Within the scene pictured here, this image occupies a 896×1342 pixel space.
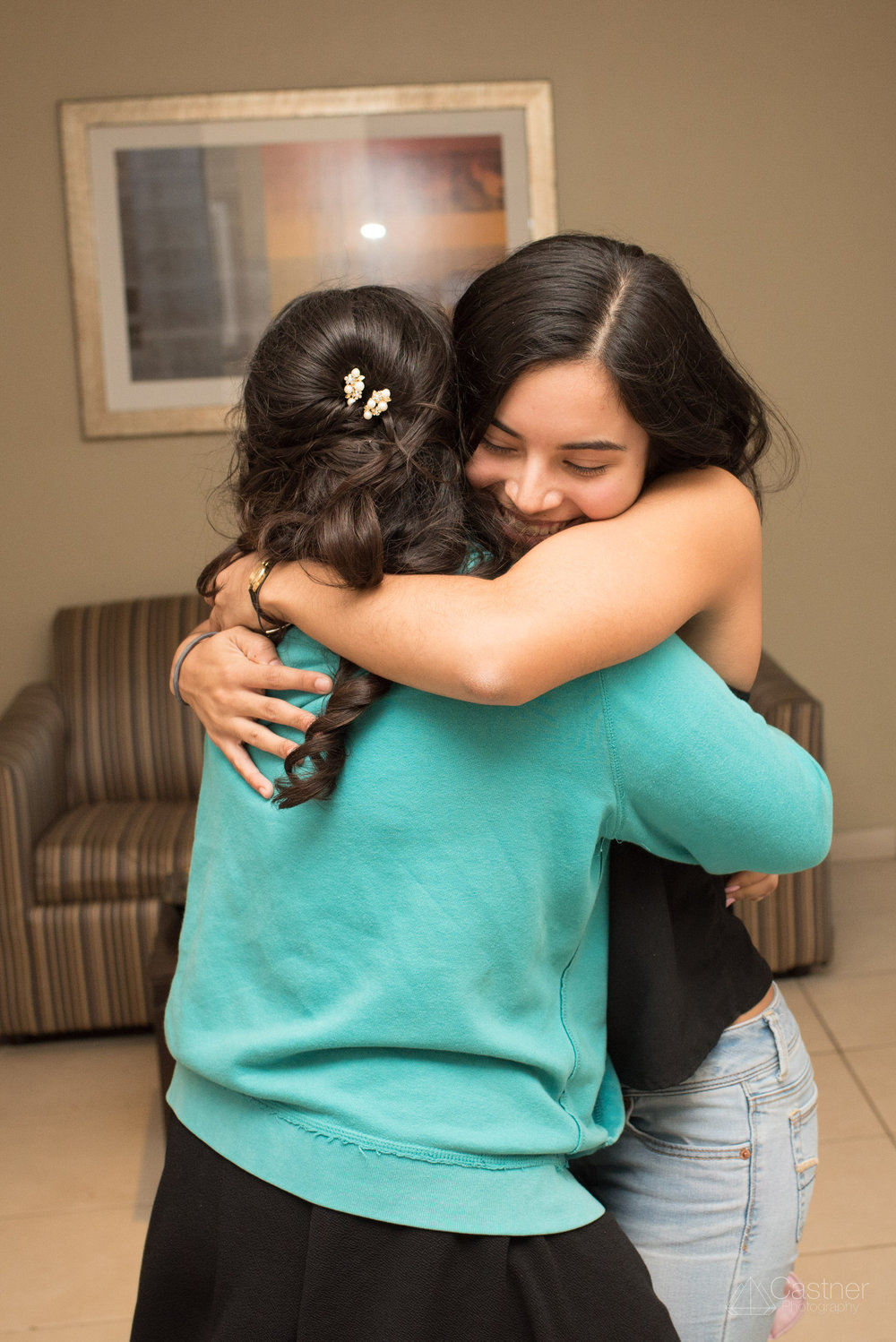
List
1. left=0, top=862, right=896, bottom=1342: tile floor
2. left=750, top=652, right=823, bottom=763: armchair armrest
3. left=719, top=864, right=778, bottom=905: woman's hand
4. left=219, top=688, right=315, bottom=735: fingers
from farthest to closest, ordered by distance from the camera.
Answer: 1. left=750, top=652, right=823, bottom=763: armchair armrest
2. left=0, top=862, right=896, bottom=1342: tile floor
3. left=719, top=864, right=778, bottom=905: woman's hand
4. left=219, top=688, right=315, bottom=735: fingers

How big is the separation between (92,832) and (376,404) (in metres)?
2.61

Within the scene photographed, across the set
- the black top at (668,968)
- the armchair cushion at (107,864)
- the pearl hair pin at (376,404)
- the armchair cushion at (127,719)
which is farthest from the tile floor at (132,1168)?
the pearl hair pin at (376,404)

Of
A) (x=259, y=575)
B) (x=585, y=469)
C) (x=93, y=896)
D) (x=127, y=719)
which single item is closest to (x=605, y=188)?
(x=127, y=719)

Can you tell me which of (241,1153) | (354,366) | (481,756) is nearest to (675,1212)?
(241,1153)

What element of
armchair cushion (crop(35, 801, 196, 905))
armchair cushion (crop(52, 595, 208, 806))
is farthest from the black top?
armchair cushion (crop(52, 595, 208, 806))

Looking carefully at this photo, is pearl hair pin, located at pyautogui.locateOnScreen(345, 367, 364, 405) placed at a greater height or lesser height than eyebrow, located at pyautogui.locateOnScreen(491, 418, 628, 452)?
greater

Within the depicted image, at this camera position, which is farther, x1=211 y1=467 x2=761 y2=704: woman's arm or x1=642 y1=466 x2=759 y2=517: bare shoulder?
x1=642 y1=466 x2=759 y2=517: bare shoulder

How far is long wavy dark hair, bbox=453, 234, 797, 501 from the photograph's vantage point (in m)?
0.96

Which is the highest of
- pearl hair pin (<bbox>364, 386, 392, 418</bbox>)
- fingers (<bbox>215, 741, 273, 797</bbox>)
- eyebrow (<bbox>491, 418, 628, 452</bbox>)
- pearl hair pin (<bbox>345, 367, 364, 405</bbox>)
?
pearl hair pin (<bbox>345, 367, 364, 405</bbox>)

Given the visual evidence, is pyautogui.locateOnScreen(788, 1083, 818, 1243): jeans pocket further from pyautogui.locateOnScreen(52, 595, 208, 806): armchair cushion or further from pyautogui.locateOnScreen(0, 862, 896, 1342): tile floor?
pyautogui.locateOnScreen(52, 595, 208, 806): armchair cushion

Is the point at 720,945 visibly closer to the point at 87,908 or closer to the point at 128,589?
the point at 87,908

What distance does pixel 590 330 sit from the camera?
37.6 inches

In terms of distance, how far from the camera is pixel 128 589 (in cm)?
394

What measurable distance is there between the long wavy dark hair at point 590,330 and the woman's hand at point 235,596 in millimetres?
231
